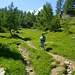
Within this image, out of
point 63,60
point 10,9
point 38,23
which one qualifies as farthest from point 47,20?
point 63,60

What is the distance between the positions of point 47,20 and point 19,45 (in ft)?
153

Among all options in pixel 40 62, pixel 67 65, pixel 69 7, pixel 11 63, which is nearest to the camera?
pixel 11 63

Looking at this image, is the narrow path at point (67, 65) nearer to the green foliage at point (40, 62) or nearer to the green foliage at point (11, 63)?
the green foliage at point (40, 62)

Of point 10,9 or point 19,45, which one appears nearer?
point 19,45

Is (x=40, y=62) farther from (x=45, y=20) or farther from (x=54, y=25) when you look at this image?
(x=45, y=20)

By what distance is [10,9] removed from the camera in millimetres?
74812

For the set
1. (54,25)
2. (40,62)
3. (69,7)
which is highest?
(69,7)

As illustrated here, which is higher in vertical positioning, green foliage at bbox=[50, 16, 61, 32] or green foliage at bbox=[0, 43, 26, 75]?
green foliage at bbox=[50, 16, 61, 32]

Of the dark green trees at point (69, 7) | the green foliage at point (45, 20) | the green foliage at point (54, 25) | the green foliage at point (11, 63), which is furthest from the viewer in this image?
the dark green trees at point (69, 7)

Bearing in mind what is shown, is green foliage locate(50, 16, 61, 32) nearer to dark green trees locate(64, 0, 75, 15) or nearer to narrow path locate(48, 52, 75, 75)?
narrow path locate(48, 52, 75, 75)

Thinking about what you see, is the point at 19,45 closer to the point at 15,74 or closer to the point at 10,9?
the point at 15,74

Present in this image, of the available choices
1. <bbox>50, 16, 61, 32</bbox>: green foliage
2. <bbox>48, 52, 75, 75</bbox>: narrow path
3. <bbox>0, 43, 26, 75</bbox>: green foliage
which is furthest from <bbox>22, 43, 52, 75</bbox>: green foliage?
<bbox>50, 16, 61, 32</bbox>: green foliage

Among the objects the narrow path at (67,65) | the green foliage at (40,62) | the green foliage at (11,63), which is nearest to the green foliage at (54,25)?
the green foliage at (40,62)

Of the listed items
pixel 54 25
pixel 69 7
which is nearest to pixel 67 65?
pixel 54 25
